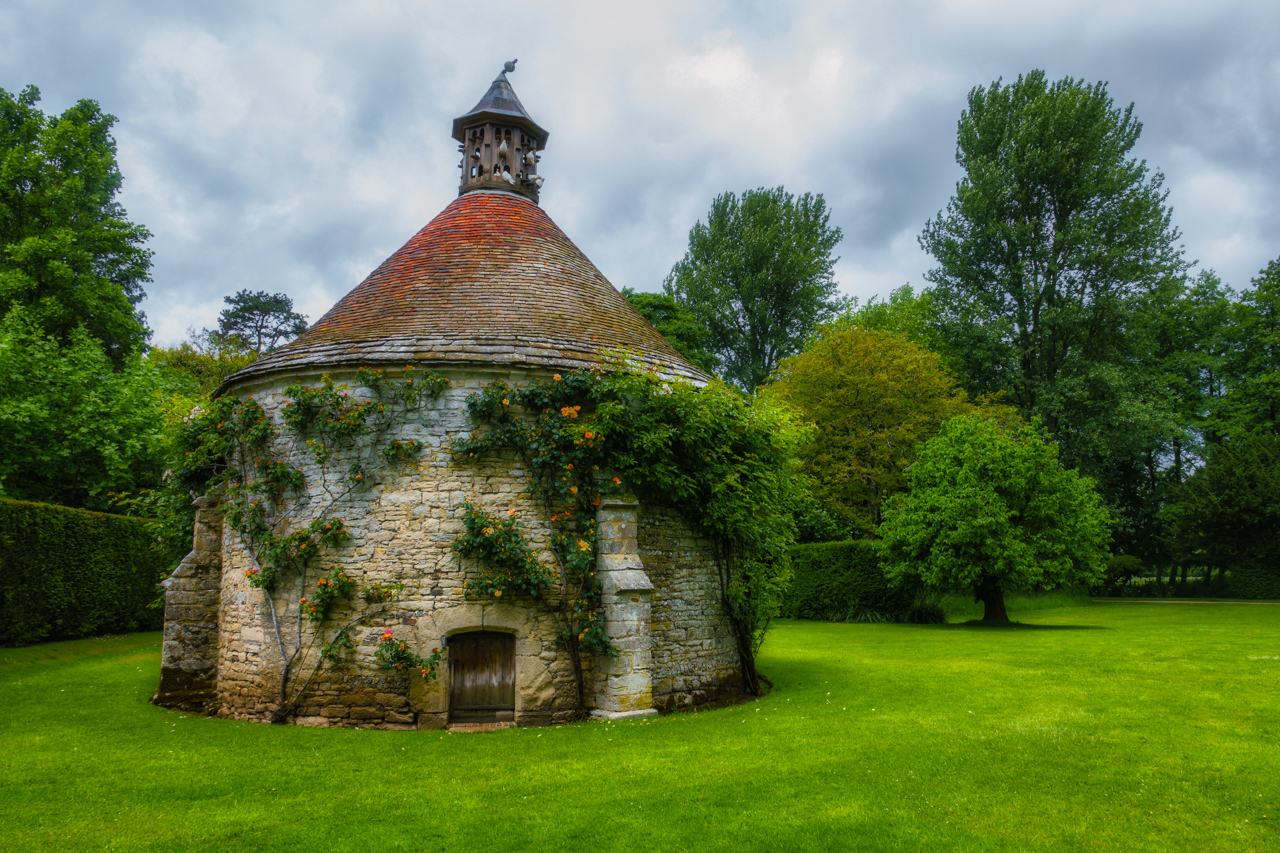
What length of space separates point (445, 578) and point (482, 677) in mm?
1354

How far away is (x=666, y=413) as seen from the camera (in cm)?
1023

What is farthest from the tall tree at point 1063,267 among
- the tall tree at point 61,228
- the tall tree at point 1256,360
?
the tall tree at point 61,228

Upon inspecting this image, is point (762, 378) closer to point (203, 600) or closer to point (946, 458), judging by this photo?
point (946, 458)

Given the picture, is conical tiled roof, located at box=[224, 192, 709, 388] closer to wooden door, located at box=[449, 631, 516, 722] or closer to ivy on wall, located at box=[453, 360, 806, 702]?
ivy on wall, located at box=[453, 360, 806, 702]

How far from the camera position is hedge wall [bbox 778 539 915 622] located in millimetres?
24312

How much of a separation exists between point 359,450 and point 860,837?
7211 mm

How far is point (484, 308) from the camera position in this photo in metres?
10.8

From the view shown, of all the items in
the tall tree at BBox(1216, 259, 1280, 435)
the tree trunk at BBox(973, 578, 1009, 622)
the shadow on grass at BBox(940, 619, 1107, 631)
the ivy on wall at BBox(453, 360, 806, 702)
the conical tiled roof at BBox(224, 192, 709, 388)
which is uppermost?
the tall tree at BBox(1216, 259, 1280, 435)

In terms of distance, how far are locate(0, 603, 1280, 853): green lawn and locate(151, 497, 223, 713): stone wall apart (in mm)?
506

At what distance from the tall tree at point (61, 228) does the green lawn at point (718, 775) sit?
15.8 m

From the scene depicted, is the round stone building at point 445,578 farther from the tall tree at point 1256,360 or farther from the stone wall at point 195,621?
the tall tree at point 1256,360

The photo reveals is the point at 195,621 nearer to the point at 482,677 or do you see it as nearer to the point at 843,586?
the point at 482,677

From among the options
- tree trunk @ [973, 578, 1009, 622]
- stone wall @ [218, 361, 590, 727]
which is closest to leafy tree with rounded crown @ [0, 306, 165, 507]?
stone wall @ [218, 361, 590, 727]

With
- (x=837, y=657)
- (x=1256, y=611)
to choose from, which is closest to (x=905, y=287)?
(x=1256, y=611)
